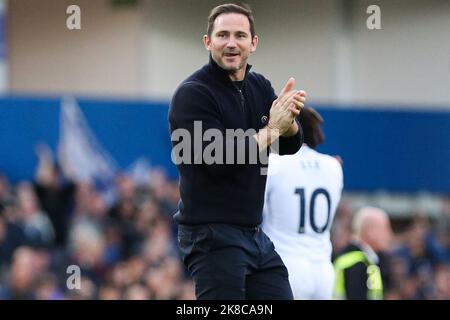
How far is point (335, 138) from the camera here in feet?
46.0

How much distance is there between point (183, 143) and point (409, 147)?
9650 millimetres

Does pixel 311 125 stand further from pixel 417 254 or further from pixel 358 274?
pixel 417 254

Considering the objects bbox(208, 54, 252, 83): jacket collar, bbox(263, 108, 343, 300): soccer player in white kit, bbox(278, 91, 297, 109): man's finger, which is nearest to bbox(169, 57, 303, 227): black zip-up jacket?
bbox(208, 54, 252, 83): jacket collar

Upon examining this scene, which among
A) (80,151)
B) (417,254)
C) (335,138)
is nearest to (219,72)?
(80,151)

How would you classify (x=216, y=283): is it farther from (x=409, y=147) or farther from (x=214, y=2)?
(x=214, y=2)

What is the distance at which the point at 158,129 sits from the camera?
13.3 meters

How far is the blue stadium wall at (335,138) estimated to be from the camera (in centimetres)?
1268

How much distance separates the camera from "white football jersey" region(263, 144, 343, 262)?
7.87 meters

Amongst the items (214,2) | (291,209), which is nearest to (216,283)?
(291,209)

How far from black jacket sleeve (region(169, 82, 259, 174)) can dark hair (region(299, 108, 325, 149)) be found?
1972 mm

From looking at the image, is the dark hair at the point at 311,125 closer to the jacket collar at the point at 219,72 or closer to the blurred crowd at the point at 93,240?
the jacket collar at the point at 219,72

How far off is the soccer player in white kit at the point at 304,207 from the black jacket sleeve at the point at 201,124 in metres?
2.06
